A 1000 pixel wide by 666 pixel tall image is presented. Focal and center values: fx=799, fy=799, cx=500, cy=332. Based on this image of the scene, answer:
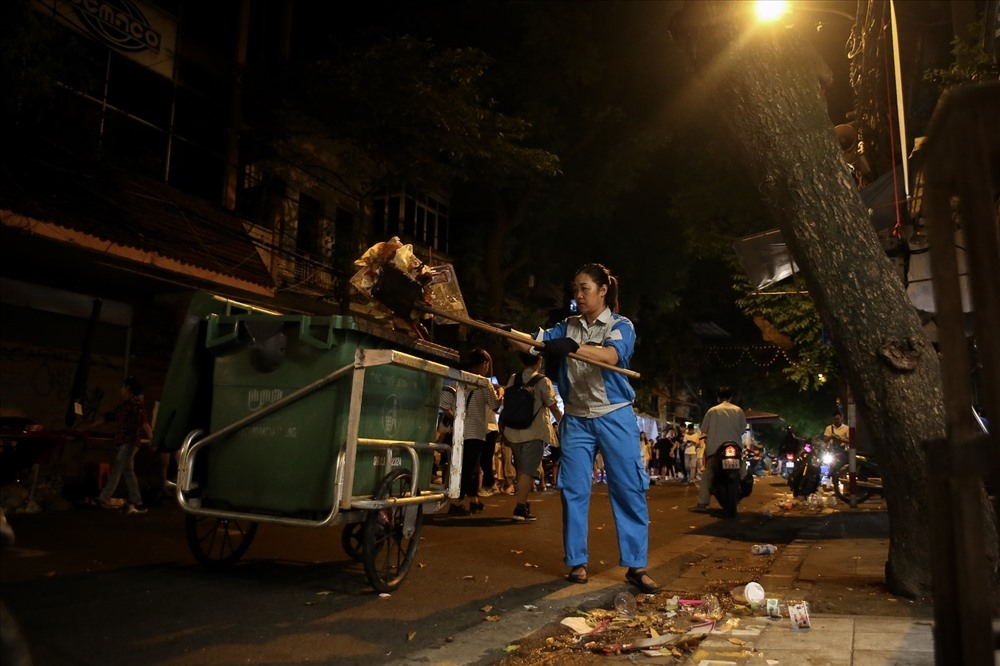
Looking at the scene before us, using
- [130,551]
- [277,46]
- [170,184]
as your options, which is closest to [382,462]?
[130,551]

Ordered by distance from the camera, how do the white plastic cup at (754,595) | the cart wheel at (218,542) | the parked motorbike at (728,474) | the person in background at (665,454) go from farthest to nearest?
the person in background at (665,454)
the parked motorbike at (728,474)
the cart wheel at (218,542)
the white plastic cup at (754,595)

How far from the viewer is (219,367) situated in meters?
4.96

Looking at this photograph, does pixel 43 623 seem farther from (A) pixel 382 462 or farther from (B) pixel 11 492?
(B) pixel 11 492

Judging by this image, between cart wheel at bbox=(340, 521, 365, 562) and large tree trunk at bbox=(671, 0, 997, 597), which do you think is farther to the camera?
cart wheel at bbox=(340, 521, 365, 562)

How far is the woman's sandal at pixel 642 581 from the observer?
16.8ft

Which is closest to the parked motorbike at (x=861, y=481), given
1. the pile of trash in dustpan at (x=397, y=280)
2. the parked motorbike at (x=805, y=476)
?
the parked motorbike at (x=805, y=476)

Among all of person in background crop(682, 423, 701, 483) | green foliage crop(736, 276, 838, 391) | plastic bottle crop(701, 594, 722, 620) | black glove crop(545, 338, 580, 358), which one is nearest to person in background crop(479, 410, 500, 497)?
black glove crop(545, 338, 580, 358)

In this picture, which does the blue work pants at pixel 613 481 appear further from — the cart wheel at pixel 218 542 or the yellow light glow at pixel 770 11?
the yellow light glow at pixel 770 11

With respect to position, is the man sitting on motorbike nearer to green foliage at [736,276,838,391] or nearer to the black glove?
green foliage at [736,276,838,391]

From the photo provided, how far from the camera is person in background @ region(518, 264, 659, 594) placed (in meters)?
5.16

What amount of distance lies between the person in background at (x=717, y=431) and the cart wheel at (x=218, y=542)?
267 inches

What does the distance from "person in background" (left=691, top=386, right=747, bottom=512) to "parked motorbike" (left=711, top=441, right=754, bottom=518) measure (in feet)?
0.31

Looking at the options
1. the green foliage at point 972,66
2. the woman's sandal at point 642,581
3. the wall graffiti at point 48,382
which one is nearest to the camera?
the woman's sandal at point 642,581

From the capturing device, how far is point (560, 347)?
15.9ft
